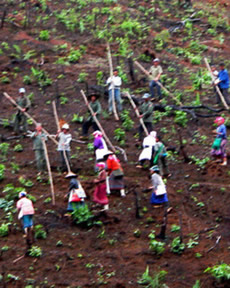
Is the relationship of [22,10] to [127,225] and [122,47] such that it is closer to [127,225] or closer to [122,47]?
[122,47]

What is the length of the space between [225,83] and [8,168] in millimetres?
7890

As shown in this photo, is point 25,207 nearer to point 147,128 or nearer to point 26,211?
point 26,211

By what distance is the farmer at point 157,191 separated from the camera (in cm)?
1705

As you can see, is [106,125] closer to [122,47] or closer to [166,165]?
[166,165]

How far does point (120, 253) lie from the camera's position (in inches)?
619

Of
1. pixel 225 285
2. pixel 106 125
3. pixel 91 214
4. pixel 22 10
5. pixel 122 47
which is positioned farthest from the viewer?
pixel 22 10

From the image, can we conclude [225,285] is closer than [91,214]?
Yes

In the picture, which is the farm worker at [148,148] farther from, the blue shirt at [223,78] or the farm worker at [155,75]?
the blue shirt at [223,78]

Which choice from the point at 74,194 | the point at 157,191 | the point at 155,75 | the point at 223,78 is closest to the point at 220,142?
the point at 157,191

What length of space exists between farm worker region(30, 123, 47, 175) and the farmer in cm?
305

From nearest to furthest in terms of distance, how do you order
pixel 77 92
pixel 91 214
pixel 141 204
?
1. pixel 91 214
2. pixel 141 204
3. pixel 77 92

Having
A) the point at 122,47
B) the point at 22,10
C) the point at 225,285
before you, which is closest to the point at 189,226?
the point at 225,285

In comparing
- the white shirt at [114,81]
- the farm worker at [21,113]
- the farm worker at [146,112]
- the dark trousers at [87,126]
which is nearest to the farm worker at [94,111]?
the dark trousers at [87,126]

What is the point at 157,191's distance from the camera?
17.2m
